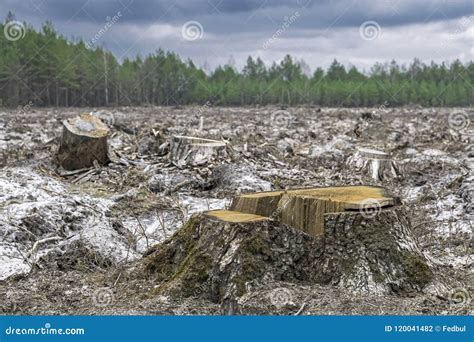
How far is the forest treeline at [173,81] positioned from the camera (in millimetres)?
61000

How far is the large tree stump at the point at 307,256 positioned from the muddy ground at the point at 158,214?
12 centimetres

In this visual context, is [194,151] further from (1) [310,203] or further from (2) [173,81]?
(2) [173,81]

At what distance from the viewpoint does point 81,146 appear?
12945mm

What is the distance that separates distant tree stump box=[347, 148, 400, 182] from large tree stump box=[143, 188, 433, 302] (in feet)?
24.3

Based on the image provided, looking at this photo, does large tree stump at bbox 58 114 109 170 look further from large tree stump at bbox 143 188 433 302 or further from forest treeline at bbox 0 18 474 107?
forest treeline at bbox 0 18 474 107

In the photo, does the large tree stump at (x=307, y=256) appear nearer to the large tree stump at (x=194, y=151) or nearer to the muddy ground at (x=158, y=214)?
the muddy ground at (x=158, y=214)

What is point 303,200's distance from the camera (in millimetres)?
5578

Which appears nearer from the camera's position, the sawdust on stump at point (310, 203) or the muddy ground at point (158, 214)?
the muddy ground at point (158, 214)

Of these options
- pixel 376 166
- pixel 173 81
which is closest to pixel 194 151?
pixel 376 166

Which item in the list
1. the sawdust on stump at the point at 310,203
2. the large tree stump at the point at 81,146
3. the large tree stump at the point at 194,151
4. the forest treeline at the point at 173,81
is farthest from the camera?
the forest treeline at the point at 173,81

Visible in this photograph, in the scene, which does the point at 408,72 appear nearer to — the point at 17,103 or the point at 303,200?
the point at 17,103

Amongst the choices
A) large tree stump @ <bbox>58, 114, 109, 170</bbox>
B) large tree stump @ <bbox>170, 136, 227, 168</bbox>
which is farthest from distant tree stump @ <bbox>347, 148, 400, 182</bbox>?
large tree stump @ <bbox>58, 114, 109, 170</bbox>

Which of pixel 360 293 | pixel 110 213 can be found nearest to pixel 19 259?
pixel 110 213

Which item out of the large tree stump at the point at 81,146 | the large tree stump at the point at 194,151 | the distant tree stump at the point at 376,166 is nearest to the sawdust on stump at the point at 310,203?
the large tree stump at the point at 194,151
